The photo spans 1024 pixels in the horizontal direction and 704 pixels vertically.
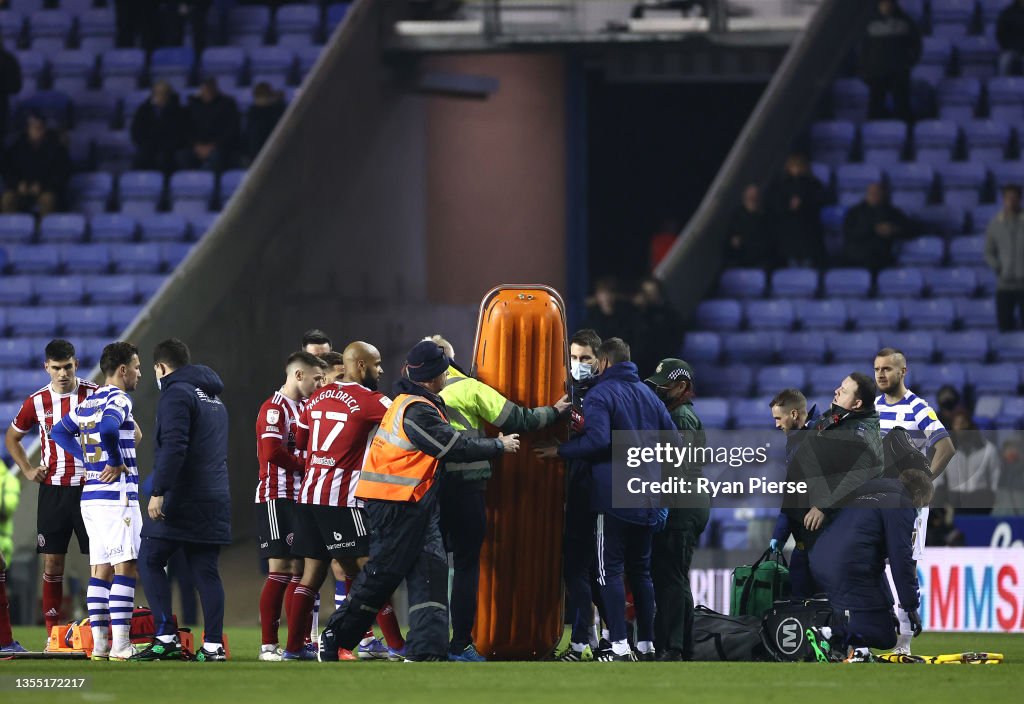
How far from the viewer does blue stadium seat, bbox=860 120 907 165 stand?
2053 centimetres

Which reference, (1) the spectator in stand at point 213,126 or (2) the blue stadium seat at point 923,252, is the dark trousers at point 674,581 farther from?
(1) the spectator in stand at point 213,126

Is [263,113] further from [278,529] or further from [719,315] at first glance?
[278,529]

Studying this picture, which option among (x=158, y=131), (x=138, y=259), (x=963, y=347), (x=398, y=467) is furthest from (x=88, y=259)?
(x=398, y=467)

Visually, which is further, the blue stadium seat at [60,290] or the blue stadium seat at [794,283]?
the blue stadium seat at [60,290]

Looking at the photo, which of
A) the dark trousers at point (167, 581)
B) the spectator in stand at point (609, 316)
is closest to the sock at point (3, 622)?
the dark trousers at point (167, 581)

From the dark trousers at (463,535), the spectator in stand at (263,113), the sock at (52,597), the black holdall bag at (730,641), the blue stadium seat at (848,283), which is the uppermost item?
the spectator in stand at (263,113)

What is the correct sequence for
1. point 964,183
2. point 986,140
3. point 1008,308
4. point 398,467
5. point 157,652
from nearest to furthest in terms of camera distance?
point 398,467, point 157,652, point 1008,308, point 964,183, point 986,140

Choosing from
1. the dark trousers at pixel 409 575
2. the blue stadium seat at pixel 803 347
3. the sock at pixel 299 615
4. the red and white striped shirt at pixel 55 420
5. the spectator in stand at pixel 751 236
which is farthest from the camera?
the spectator in stand at pixel 751 236

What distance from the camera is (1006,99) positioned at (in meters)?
20.6

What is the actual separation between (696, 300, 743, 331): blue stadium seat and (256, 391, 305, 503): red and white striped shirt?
9074 millimetres

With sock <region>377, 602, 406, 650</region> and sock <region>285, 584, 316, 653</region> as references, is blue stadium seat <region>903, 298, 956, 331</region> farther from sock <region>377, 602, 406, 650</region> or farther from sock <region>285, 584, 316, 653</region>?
sock <region>285, 584, 316, 653</region>

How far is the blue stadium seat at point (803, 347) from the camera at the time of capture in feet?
61.5

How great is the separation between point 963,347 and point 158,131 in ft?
30.3

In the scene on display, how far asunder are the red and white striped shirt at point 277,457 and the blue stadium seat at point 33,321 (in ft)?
30.6
